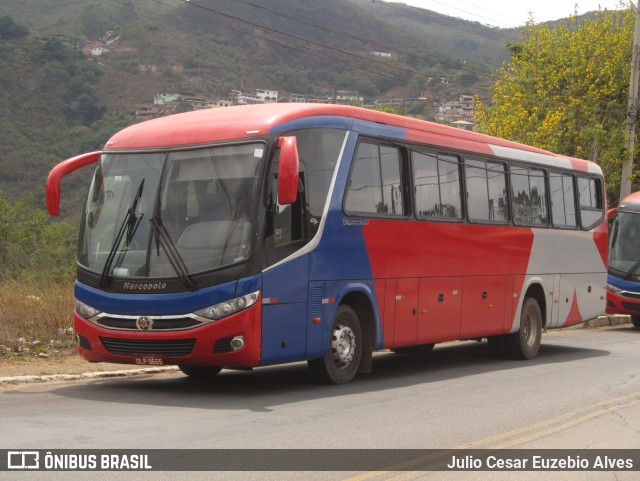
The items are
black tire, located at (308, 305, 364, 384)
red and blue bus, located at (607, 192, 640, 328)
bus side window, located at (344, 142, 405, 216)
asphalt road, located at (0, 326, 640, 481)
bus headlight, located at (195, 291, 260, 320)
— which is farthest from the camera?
red and blue bus, located at (607, 192, 640, 328)

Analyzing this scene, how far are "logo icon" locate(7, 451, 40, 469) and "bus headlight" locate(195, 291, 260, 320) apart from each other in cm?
368

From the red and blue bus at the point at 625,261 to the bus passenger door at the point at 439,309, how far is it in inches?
489

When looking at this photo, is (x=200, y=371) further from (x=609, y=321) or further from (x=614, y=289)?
(x=609, y=321)

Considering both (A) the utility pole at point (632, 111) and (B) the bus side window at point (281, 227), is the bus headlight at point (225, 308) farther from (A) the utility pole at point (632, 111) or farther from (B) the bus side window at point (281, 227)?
(A) the utility pole at point (632, 111)

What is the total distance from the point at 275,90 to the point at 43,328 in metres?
125

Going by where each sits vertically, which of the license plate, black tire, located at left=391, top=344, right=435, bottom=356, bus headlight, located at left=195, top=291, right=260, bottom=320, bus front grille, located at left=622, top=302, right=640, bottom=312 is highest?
bus headlight, located at left=195, top=291, right=260, bottom=320

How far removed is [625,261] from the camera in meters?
27.7

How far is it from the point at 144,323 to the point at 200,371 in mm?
2436

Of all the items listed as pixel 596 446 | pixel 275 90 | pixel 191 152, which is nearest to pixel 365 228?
pixel 191 152

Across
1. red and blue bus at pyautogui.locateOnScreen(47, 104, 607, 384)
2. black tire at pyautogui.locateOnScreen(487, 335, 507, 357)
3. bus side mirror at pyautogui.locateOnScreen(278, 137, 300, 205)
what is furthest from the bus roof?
black tire at pyautogui.locateOnScreen(487, 335, 507, 357)

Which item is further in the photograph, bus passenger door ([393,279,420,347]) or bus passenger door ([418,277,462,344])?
bus passenger door ([418,277,462,344])

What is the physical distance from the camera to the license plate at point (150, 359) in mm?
11508

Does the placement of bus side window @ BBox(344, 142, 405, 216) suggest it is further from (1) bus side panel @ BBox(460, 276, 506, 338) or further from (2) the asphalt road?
(1) bus side panel @ BBox(460, 276, 506, 338)

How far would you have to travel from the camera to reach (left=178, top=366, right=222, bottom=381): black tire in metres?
13.7
